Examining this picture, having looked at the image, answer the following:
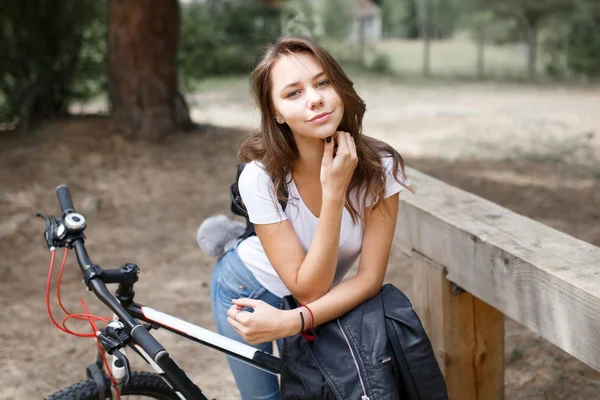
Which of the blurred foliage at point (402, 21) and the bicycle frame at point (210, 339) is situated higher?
the bicycle frame at point (210, 339)

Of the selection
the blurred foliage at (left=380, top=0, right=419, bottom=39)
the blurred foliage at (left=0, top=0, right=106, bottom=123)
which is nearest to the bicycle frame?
the blurred foliage at (left=0, top=0, right=106, bottom=123)

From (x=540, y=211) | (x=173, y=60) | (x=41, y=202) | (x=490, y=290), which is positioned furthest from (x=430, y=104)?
(x=490, y=290)

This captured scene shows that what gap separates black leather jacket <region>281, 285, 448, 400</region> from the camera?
5.11ft

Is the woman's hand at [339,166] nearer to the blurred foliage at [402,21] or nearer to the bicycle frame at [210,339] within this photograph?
the bicycle frame at [210,339]

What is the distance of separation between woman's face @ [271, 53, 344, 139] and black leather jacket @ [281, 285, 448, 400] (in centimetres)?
46

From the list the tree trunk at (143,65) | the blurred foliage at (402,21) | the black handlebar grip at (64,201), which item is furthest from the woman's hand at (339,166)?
the blurred foliage at (402,21)

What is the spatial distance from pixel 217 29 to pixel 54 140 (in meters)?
12.4

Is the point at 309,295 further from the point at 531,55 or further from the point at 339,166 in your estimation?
the point at 531,55

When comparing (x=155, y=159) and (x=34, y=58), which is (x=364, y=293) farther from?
(x=34, y=58)

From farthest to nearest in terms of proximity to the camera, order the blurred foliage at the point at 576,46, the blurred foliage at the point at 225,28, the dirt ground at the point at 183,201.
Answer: the blurred foliage at the point at 225,28, the blurred foliage at the point at 576,46, the dirt ground at the point at 183,201

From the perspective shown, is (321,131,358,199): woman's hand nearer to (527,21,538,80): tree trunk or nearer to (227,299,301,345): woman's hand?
(227,299,301,345): woman's hand

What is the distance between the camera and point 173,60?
7285 millimetres

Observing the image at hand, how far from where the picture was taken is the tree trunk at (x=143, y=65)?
274 inches

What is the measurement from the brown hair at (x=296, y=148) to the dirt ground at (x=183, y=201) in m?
1.65
